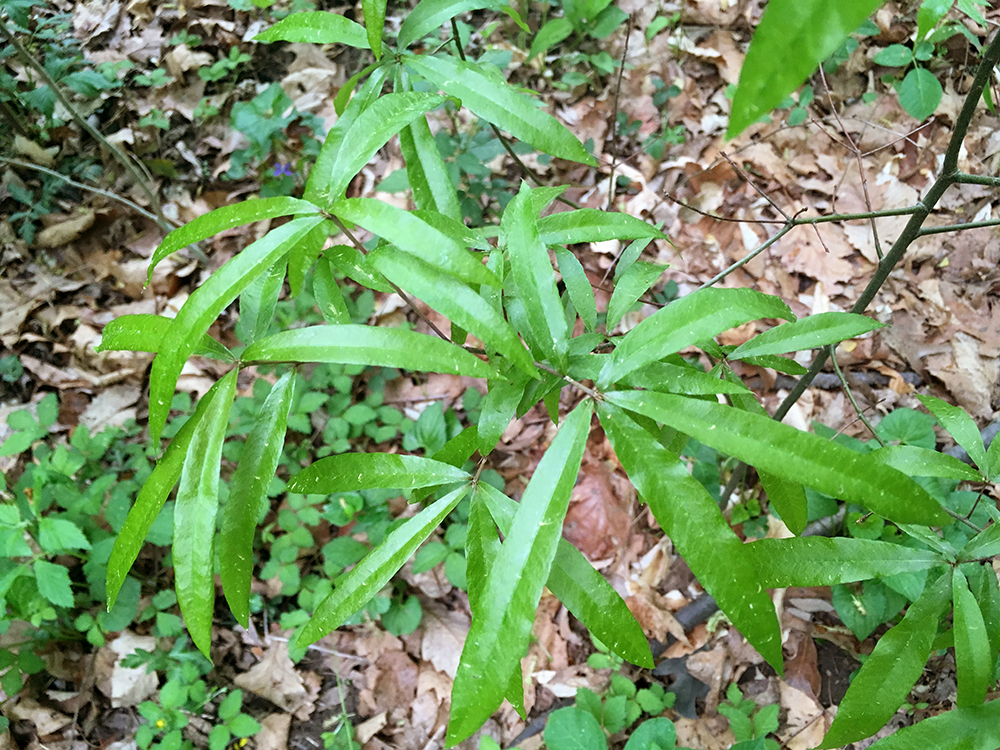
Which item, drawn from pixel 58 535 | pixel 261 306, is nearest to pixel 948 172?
pixel 261 306

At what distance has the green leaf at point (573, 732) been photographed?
124 cm

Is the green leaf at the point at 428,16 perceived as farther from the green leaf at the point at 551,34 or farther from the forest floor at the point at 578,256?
the green leaf at the point at 551,34

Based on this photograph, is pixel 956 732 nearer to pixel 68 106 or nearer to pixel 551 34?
pixel 551 34

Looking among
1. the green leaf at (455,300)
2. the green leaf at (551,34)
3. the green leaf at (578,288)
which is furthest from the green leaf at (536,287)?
the green leaf at (551,34)

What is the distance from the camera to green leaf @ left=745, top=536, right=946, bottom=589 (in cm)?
69

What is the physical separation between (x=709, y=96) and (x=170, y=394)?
239cm

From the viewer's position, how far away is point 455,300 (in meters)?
0.61

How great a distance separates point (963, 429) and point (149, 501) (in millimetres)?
1088

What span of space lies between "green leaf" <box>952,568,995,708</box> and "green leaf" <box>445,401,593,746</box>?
0.54 m

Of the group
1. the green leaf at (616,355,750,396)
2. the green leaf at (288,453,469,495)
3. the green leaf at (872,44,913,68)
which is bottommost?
the green leaf at (288,453,469,495)

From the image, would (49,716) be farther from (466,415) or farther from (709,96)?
(709,96)

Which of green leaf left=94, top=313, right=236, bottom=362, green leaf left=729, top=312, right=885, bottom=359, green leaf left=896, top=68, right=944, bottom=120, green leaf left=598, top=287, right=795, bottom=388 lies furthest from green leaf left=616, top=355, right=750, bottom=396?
green leaf left=896, top=68, right=944, bottom=120

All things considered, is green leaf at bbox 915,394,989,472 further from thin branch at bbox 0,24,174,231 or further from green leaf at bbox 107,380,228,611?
thin branch at bbox 0,24,174,231

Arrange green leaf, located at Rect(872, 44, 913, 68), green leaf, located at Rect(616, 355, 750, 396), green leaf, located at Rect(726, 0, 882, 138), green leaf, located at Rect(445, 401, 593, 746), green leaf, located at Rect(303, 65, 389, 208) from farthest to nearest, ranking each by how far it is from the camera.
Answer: green leaf, located at Rect(872, 44, 913, 68) → green leaf, located at Rect(303, 65, 389, 208) → green leaf, located at Rect(616, 355, 750, 396) → green leaf, located at Rect(445, 401, 593, 746) → green leaf, located at Rect(726, 0, 882, 138)
